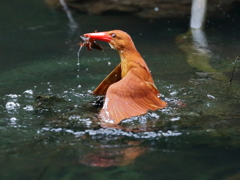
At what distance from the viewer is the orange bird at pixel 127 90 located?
2.81 meters

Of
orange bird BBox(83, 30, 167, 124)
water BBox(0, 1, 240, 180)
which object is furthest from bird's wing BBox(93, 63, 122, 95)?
water BBox(0, 1, 240, 180)

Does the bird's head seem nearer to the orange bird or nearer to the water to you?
the orange bird

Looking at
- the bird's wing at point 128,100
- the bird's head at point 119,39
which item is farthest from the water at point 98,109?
the bird's head at point 119,39

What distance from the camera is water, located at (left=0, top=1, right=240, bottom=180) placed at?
99.8 inches

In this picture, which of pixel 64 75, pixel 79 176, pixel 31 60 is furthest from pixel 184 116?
pixel 31 60

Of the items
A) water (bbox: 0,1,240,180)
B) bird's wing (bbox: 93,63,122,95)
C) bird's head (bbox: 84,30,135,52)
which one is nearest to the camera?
water (bbox: 0,1,240,180)

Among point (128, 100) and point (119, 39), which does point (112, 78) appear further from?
point (128, 100)

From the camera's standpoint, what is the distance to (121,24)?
6.81 meters

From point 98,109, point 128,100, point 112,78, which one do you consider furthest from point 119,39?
point 98,109

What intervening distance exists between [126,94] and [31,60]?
2654mm

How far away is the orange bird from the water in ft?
A: 0.51

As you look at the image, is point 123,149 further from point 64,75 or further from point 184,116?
point 64,75

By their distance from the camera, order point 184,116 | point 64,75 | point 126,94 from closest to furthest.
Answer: point 126,94 → point 184,116 → point 64,75

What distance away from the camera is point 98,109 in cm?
339
